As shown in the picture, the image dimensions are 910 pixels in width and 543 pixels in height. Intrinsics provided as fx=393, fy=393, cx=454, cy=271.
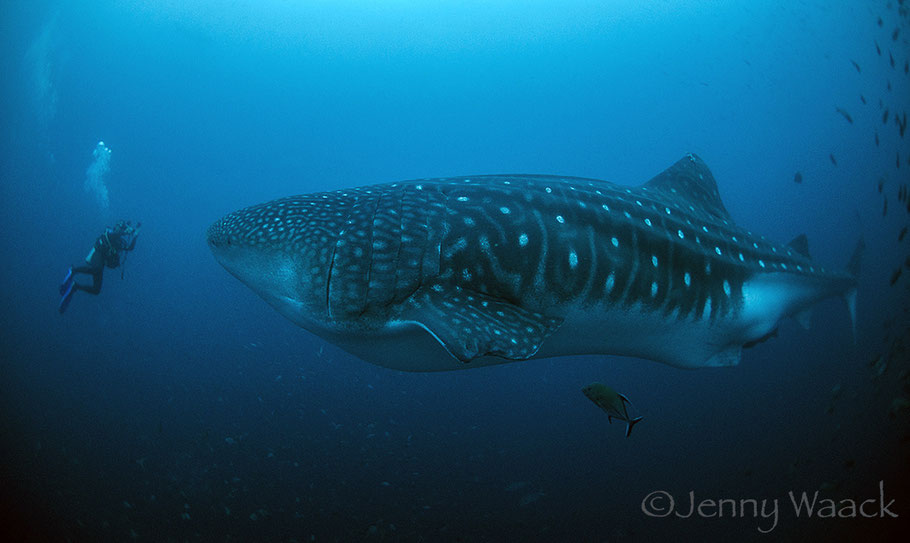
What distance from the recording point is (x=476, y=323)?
90.3 inches

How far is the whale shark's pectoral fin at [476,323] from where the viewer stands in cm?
211

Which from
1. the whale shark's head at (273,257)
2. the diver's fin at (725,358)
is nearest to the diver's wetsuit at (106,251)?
the whale shark's head at (273,257)

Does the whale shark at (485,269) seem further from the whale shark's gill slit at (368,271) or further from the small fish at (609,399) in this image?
the small fish at (609,399)

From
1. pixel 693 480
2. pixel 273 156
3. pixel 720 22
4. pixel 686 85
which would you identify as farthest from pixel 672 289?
pixel 273 156

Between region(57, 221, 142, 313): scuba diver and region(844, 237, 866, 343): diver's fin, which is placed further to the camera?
region(57, 221, 142, 313): scuba diver

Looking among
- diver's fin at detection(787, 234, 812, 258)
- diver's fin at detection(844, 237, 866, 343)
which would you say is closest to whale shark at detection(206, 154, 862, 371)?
diver's fin at detection(787, 234, 812, 258)

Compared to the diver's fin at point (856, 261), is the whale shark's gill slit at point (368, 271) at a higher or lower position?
higher

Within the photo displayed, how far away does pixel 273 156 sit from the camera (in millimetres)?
93875

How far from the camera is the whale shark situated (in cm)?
250

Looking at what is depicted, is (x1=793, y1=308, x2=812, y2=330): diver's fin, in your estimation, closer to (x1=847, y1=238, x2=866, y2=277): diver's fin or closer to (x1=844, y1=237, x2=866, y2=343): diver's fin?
(x1=844, y1=237, x2=866, y2=343): diver's fin

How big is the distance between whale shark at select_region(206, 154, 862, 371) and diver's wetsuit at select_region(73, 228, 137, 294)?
11.5 metres

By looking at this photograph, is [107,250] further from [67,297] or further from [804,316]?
[804,316]

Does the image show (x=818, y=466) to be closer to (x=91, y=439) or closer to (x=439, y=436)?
(x=439, y=436)

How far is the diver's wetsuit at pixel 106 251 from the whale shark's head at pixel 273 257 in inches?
433
